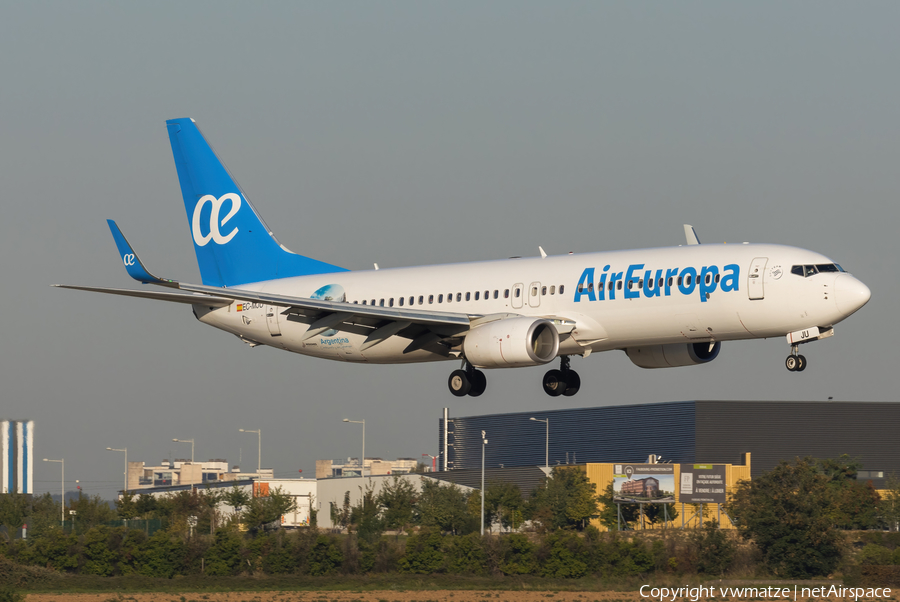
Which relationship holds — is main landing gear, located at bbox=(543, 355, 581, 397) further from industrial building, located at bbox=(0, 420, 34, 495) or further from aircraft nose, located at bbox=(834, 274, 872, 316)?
industrial building, located at bbox=(0, 420, 34, 495)

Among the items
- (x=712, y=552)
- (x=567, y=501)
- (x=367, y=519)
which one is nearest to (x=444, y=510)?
(x=367, y=519)

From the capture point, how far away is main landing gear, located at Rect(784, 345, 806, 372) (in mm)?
38312

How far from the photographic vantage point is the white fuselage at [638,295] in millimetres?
37594

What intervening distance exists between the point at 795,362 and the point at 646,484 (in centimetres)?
8141

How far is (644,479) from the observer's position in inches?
4641

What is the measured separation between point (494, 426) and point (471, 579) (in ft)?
256

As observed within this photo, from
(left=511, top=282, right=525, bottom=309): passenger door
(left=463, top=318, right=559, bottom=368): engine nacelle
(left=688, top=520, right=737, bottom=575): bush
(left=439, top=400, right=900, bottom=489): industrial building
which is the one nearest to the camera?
(left=463, top=318, right=559, bottom=368): engine nacelle

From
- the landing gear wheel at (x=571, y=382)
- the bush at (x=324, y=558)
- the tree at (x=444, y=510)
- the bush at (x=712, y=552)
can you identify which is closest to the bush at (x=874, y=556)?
the bush at (x=712, y=552)

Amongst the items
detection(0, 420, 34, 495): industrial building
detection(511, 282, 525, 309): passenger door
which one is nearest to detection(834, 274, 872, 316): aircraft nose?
detection(511, 282, 525, 309): passenger door

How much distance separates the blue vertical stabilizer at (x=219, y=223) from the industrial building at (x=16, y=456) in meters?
77.7

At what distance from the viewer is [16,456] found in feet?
429

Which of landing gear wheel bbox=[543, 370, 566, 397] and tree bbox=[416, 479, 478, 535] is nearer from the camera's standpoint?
landing gear wheel bbox=[543, 370, 566, 397]

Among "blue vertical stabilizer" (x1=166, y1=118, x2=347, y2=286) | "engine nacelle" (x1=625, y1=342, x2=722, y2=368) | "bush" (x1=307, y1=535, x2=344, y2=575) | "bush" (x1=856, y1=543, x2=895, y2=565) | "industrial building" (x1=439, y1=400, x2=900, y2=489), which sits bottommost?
"bush" (x1=307, y1=535, x2=344, y2=575)

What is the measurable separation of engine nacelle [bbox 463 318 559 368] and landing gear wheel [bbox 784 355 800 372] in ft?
24.7
